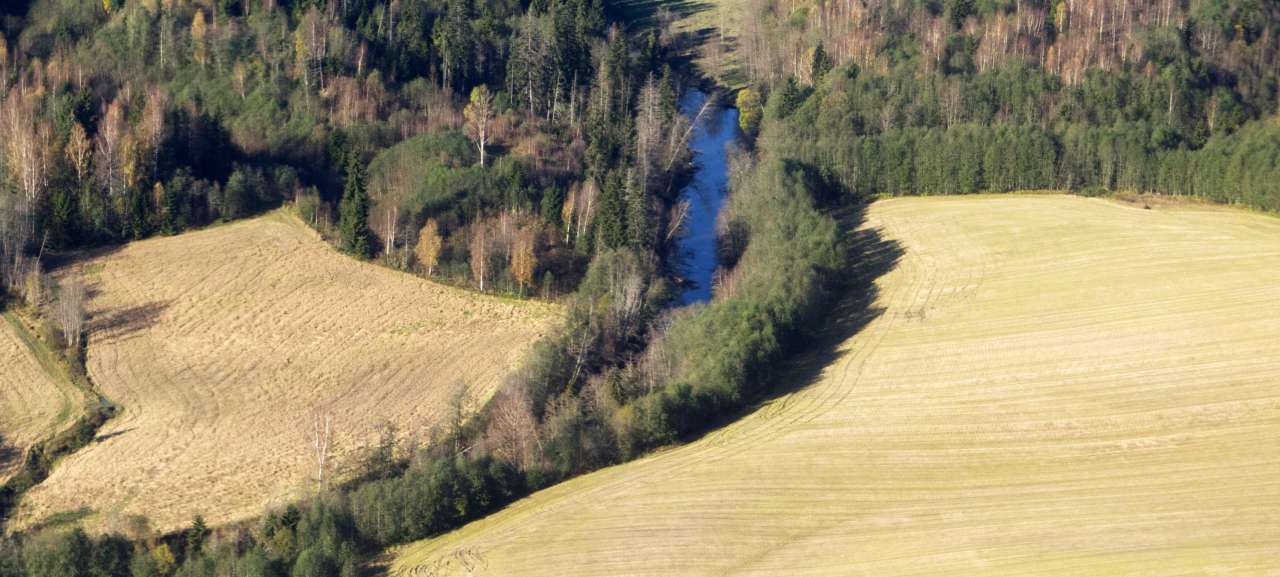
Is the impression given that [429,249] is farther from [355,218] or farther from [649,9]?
[649,9]

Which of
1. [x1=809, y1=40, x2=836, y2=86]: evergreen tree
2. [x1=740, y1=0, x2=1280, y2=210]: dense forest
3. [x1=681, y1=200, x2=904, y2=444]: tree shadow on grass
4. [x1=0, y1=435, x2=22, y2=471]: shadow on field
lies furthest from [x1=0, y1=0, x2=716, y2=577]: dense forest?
[x1=740, y1=0, x2=1280, y2=210]: dense forest

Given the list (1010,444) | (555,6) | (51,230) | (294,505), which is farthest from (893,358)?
(555,6)

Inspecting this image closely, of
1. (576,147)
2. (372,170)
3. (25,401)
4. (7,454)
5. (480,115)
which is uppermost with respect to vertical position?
(480,115)

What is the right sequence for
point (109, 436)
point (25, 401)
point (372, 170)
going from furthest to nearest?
point (372, 170) < point (25, 401) < point (109, 436)

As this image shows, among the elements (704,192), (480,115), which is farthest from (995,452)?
(480,115)

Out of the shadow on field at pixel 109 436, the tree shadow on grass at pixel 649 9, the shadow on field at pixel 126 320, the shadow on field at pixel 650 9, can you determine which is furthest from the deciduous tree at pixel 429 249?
the shadow on field at pixel 650 9

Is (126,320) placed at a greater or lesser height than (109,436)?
greater

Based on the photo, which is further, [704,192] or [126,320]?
[704,192]

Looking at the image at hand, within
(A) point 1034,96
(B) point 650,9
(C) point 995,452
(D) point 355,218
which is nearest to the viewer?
(C) point 995,452

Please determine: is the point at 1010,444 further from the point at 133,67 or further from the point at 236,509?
the point at 133,67
